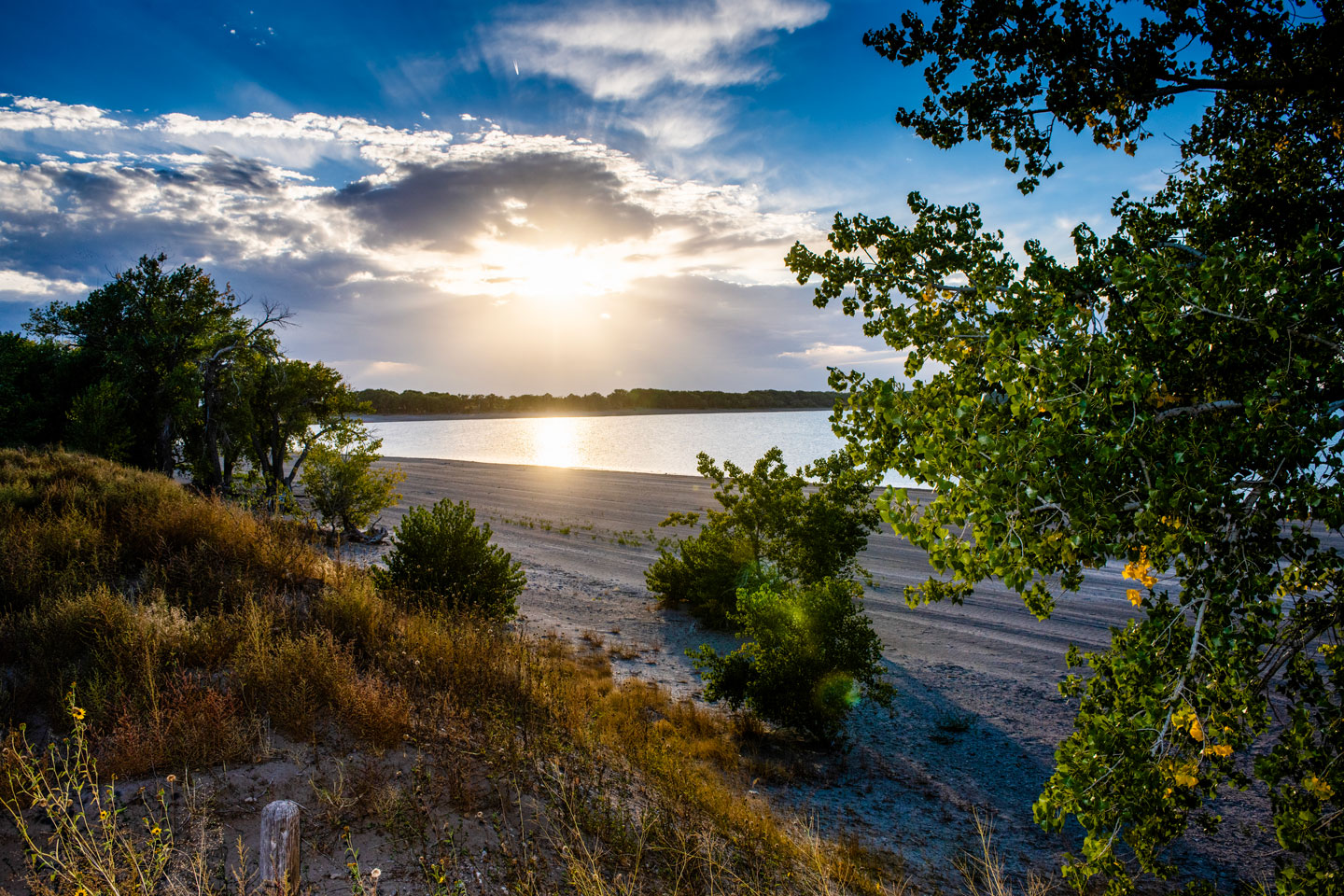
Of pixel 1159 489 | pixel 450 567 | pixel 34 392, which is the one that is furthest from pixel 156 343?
pixel 1159 489

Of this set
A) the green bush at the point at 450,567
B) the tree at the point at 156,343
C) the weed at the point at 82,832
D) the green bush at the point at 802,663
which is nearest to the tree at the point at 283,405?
the tree at the point at 156,343

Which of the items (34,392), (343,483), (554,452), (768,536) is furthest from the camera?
(554,452)

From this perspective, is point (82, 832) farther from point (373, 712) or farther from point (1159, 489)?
point (1159, 489)

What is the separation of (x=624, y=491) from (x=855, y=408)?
1189 inches

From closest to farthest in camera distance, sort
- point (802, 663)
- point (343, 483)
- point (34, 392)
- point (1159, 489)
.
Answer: point (1159, 489), point (802, 663), point (343, 483), point (34, 392)

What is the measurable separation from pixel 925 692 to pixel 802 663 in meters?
3.19

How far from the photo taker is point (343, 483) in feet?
59.9

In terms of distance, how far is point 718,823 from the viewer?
4.66 m

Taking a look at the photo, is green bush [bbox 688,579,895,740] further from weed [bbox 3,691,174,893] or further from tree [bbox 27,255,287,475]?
tree [bbox 27,255,287,475]

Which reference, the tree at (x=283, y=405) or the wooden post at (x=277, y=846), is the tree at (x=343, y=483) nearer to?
the tree at (x=283, y=405)

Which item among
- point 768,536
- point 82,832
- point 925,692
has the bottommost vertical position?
point 925,692

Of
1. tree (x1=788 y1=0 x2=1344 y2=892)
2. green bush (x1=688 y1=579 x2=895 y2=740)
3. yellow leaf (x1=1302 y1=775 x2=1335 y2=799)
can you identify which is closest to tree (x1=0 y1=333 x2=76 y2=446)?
green bush (x1=688 y1=579 x2=895 y2=740)

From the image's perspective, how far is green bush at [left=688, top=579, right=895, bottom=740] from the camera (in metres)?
7.18

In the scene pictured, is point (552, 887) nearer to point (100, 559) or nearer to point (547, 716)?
point (547, 716)
